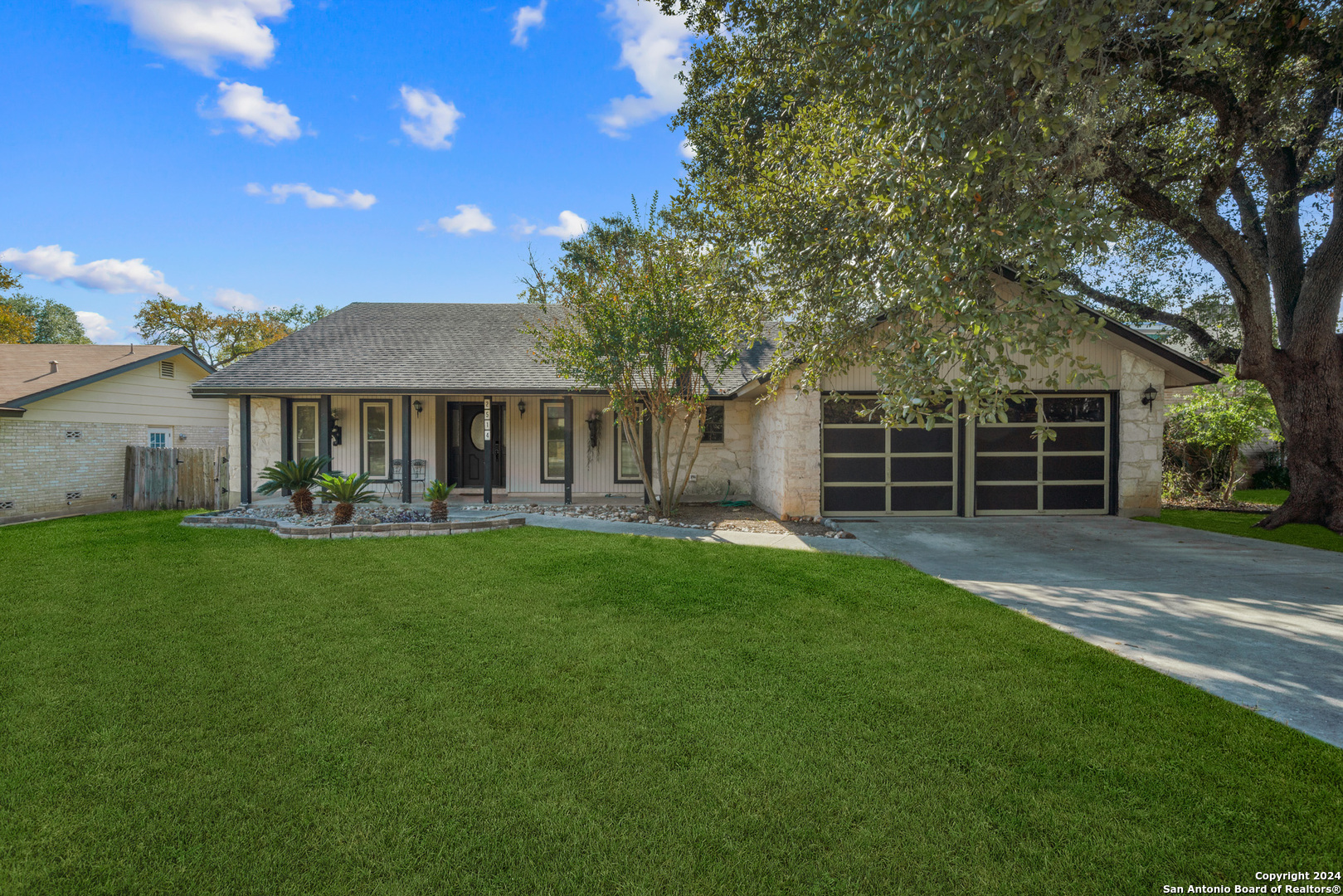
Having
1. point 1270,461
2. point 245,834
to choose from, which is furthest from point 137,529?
point 1270,461

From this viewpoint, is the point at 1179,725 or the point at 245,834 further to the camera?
Result: the point at 1179,725

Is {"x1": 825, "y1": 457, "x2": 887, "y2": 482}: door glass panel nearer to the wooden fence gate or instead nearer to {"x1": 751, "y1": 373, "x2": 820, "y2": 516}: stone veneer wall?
{"x1": 751, "y1": 373, "x2": 820, "y2": 516}: stone veneer wall

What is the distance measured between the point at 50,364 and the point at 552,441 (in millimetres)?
10916

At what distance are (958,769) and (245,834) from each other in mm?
2885

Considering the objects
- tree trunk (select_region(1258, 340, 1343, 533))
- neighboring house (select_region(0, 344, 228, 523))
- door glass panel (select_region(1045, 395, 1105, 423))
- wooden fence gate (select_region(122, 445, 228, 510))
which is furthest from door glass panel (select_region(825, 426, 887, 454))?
neighboring house (select_region(0, 344, 228, 523))

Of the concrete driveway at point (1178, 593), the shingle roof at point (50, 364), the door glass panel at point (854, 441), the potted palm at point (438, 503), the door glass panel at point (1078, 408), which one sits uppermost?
the shingle roof at point (50, 364)

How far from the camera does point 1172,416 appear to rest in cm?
1371

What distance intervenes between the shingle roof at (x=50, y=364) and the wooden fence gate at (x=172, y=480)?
6.11ft

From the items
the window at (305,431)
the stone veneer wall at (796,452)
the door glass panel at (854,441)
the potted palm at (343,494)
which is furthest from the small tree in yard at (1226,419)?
the window at (305,431)

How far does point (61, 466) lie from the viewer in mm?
11062

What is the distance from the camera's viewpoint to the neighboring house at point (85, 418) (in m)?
10.5

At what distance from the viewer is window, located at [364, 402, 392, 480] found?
509 inches

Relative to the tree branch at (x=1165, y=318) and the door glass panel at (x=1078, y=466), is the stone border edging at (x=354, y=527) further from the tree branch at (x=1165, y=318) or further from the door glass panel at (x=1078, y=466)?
the tree branch at (x=1165, y=318)

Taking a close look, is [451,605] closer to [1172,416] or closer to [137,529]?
[137,529]
